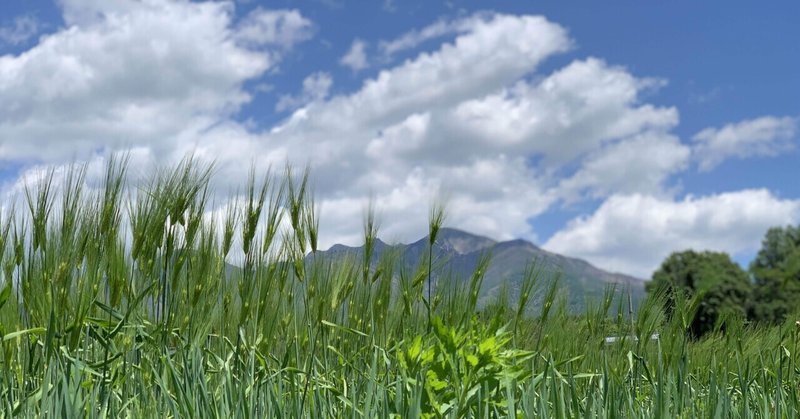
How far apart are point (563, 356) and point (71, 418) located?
2.39 meters

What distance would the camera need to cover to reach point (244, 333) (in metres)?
2.59

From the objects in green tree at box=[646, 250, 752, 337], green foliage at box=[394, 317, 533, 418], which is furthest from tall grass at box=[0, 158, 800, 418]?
green tree at box=[646, 250, 752, 337]

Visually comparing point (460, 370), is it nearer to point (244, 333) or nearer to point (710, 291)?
point (244, 333)

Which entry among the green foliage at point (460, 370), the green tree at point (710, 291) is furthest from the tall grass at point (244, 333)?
the green tree at point (710, 291)

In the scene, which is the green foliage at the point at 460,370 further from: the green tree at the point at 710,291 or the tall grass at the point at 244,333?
the green tree at the point at 710,291

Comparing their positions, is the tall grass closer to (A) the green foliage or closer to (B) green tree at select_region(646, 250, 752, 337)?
(A) the green foliage

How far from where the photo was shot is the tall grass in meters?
2.04

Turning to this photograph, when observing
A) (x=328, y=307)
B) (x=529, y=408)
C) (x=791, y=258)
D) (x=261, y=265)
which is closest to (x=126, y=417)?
(x=261, y=265)

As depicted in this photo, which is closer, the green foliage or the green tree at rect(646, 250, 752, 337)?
the green foliage

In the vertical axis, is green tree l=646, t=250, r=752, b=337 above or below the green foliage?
above

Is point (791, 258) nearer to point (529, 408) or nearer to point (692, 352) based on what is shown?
point (529, 408)

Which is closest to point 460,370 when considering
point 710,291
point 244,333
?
point 244,333

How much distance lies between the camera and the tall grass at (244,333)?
2.04 m

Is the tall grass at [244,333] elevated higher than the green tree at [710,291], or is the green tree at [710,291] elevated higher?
the green tree at [710,291]
